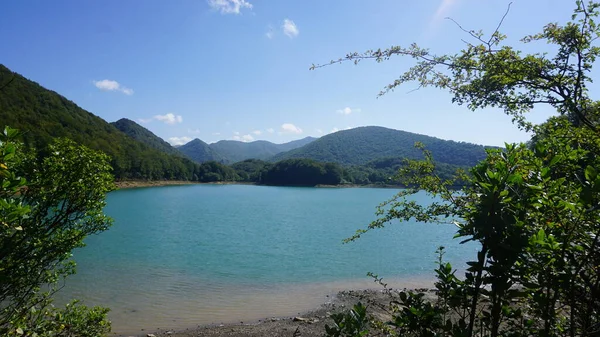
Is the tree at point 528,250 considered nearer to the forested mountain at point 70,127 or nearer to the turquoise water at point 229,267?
the turquoise water at point 229,267

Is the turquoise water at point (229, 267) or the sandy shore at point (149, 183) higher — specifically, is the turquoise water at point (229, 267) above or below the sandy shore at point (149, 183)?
below

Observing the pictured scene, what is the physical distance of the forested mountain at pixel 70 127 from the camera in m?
79.3

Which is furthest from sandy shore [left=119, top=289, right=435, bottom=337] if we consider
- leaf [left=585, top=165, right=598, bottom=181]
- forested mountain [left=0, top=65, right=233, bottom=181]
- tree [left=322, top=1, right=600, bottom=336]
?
forested mountain [left=0, top=65, right=233, bottom=181]

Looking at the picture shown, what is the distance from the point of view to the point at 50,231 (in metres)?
4.73

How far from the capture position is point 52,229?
181 inches

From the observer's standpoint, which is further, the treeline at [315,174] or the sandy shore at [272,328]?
the treeline at [315,174]

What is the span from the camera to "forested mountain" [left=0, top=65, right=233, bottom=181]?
79312mm

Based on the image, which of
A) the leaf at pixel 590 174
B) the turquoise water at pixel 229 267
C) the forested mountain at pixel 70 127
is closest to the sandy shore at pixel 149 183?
the forested mountain at pixel 70 127

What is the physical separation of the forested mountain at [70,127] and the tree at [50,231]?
72.4 m

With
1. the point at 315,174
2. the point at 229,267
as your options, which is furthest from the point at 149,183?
the point at 229,267

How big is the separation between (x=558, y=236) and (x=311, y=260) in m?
19.3

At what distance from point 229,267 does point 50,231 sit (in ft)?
46.3

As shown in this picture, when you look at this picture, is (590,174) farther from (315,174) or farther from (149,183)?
(315,174)

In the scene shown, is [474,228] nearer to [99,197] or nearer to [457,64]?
[457,64]
